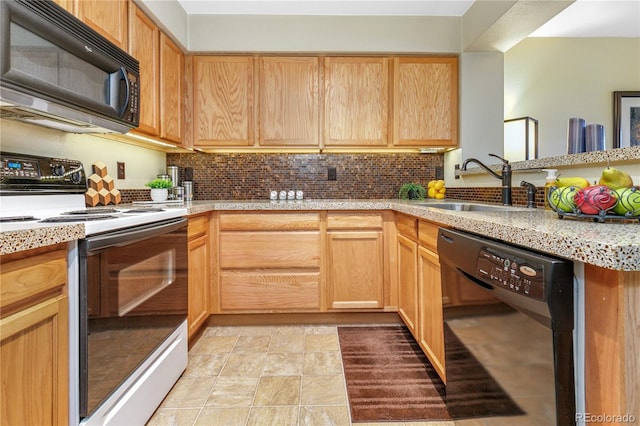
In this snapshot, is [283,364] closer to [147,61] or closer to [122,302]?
[122,302]

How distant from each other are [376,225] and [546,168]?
41.5 inches

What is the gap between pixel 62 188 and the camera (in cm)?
165

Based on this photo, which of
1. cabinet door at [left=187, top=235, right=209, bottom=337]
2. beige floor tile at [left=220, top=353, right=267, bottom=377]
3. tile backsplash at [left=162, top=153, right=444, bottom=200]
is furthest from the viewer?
tile backsplash at [left=162, top=153, right=444, bottom=200]

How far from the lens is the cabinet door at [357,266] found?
2373mm

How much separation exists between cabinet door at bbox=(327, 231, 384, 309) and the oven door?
109 cm

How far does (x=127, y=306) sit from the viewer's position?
121 cm

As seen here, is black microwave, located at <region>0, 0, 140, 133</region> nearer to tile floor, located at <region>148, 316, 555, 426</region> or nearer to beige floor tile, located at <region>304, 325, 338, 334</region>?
tile floor, located at <region>148, 316, 555, 426</region>

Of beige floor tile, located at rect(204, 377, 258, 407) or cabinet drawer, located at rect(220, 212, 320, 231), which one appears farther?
cabinet drawer, located at rect(220, 212, 320, 231)

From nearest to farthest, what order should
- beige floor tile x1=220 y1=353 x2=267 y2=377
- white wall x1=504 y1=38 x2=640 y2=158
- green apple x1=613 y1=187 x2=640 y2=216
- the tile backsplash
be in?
green apple x1=613 y1=187 x2=640 y2=216
beige floor tile x1=220 y1=353 x2=267 y2=377
the tile backsplash
white wall x1=504 y1=38 x2=640 y2=158

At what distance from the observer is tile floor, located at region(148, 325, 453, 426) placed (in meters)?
1.43

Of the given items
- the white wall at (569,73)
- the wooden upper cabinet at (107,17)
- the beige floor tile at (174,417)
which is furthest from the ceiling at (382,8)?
the beige floor tile at (174,417)

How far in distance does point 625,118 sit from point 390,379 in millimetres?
3185

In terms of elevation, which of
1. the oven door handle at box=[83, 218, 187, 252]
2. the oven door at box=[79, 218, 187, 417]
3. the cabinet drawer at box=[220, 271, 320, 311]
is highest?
the oven door handle at box=[83, 218, 187, 252]

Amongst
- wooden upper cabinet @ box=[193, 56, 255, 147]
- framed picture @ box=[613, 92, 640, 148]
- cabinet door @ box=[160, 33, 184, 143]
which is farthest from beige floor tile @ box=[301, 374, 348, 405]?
framed picture @ box=[613, 92, 640, 148]
